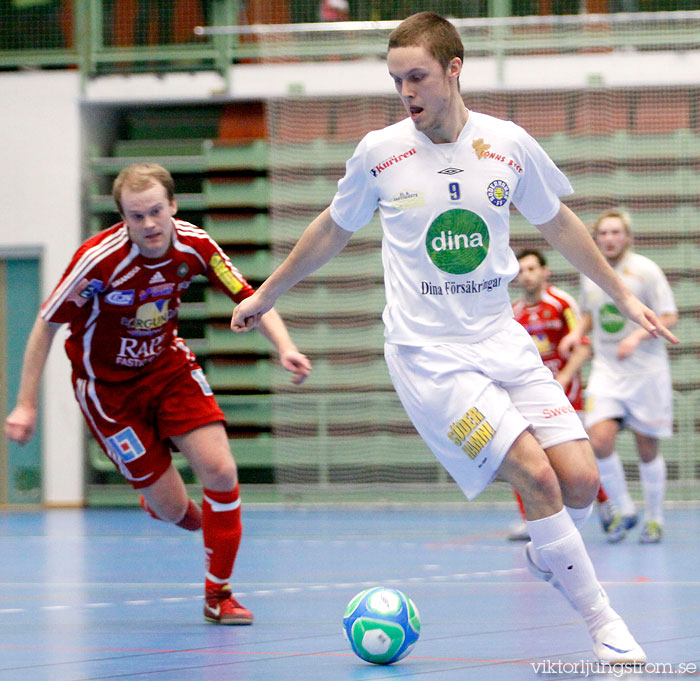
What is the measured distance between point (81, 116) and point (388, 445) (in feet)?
15.6

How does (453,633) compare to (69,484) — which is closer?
(453,633)

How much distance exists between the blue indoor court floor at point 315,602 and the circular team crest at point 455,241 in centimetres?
125

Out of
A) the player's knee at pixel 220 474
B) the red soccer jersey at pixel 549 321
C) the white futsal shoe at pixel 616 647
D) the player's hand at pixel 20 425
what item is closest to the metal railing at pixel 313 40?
the red soccer jersey at pixel 549 321

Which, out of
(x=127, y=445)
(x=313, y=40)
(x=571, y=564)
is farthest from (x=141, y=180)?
(x=313, y=40)

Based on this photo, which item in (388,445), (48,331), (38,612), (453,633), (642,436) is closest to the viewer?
(453,633)

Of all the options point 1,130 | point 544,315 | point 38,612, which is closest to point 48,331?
point 38,612

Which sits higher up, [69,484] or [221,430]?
[221,430]

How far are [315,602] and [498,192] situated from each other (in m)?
2.70

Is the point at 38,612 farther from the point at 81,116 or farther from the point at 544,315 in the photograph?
the point at 81,116

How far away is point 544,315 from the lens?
370 inches

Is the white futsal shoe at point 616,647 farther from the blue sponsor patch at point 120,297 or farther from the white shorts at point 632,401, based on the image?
the white shorts at point 632,401

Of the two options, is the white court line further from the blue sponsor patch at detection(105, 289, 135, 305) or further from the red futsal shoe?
the blue sponsor patch at detection(105, 289, 135, 305)

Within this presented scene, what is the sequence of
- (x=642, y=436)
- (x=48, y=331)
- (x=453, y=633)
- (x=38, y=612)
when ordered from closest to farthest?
1. (x=453, y=633)
2. (x=48, y=331)
3. (x=38, y=612)
4. (x=642, y=436)

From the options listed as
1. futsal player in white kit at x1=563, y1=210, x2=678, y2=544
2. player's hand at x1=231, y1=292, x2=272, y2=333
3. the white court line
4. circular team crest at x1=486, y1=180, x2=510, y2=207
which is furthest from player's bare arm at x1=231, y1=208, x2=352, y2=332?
futsal player in white kit at x1=563, y1=210, x2=678, y2=544
